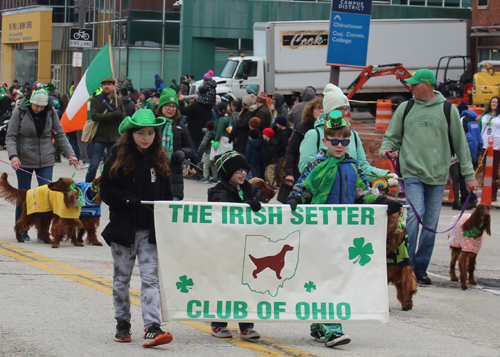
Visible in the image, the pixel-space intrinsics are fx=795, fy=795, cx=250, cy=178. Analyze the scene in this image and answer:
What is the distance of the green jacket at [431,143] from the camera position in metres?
7.85

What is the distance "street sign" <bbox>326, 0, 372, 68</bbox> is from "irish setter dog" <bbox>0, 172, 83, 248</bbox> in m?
7.08

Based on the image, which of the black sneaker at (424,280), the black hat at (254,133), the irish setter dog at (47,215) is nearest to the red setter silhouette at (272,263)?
the black sneaker at (424,280)

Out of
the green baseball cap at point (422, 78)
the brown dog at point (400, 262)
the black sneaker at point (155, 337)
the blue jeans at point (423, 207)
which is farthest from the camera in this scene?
the blue jeans at point (423, 207)

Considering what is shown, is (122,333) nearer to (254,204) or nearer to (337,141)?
(254,204)

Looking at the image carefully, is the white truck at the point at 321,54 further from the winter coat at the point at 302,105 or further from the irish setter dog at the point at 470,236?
the irish setter dog at the point at 470,236

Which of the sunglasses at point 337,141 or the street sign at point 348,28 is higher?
the street sign at point 348,28

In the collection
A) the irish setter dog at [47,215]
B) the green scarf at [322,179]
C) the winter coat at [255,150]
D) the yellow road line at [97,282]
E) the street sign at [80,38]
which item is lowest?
the yellow road line at [97,282]

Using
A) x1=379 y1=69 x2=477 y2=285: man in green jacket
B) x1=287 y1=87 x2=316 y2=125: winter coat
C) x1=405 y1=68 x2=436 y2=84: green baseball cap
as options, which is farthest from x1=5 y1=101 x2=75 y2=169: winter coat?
x1=405 y1=68 x2=436 y2=84: green baseball cap

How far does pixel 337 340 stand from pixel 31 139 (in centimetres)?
581

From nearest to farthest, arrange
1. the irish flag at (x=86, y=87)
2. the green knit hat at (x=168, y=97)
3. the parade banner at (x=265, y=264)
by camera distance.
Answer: the parade banner at (x=265, y=264)
the green knit hat at (x=168, y=97)
the irish flag at (x=86, y=87)

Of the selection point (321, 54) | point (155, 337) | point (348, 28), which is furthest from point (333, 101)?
point (321, 54)

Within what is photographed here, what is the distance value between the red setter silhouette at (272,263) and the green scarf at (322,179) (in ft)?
Answer: 1.66

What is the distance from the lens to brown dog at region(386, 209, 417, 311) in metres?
6.73

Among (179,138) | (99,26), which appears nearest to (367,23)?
(179,138)
